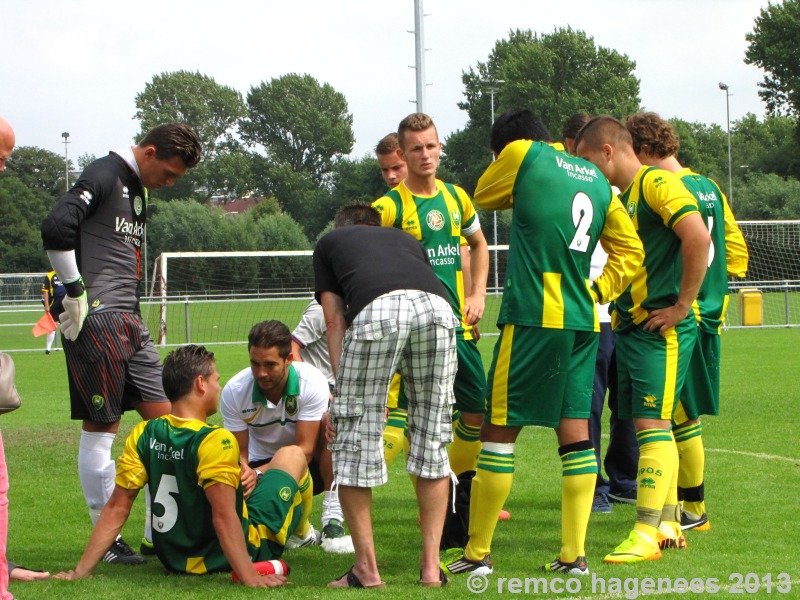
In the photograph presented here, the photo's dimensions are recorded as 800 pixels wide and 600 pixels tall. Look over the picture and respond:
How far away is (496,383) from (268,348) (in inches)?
52.7

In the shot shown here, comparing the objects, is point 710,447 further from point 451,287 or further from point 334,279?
point 334,279

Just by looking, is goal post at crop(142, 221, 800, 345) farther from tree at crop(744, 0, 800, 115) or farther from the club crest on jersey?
tree at crop(744, 0, 800, 115)

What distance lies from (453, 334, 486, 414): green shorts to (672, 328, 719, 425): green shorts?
114 cm

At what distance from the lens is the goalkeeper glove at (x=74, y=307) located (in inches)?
202

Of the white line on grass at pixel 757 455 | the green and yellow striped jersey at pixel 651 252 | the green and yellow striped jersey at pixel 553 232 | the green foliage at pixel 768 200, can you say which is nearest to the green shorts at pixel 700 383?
the green and yellow striped jersey at pixel 651 252

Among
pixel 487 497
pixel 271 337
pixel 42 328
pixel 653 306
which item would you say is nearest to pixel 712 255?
pixel 653 306

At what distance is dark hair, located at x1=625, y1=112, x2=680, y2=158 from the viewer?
19.1ft

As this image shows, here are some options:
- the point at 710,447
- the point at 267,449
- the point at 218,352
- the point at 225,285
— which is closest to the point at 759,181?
→ the point at 225,285

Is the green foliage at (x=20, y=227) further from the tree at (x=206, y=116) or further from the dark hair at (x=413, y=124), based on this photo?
the dark hair at (x=413, y=124)

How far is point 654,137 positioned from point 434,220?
A: 137 centimetres

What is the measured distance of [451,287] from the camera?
6160mm

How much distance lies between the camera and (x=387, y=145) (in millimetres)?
6957

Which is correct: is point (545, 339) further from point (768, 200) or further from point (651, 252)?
point (768, 200)

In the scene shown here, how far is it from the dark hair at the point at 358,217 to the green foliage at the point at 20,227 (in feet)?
208
